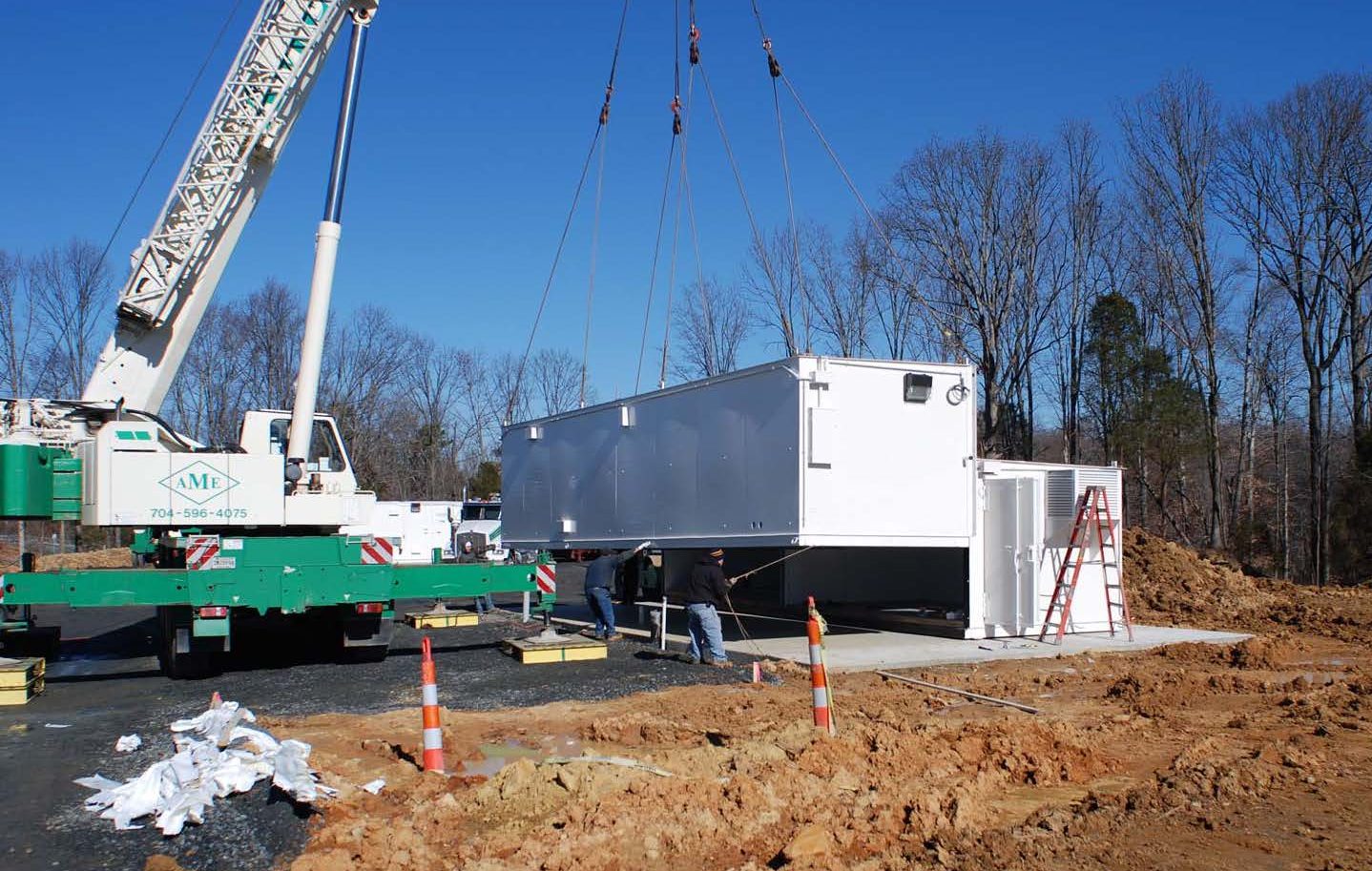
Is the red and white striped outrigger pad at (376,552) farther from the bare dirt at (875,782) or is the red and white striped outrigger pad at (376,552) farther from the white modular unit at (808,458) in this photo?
the white modular unit at (808,458)

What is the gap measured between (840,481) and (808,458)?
0.55 meters

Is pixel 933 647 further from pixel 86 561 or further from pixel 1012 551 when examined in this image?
pixel 86 561

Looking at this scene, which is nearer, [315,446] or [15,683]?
[15,683]

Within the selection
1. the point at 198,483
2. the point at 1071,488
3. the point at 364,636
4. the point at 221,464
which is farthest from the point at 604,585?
the point at 1071,488

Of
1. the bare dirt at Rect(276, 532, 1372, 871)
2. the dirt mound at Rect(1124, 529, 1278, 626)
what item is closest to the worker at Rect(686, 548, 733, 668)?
the bare dirt at Rect(276, 532, 1372, 871)

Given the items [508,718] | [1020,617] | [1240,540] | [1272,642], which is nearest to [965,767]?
[508,718]

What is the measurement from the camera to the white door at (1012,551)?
14.6 meters

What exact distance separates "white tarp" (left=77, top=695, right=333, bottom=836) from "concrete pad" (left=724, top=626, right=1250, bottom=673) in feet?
22.8

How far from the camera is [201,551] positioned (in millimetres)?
11562

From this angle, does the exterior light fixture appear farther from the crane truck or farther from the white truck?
the white truck

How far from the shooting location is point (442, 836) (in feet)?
19.7

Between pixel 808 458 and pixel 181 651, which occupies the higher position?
pixel 808 458

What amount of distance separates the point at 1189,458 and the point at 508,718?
3084cm

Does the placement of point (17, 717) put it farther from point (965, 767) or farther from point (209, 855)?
point (965, 767)
